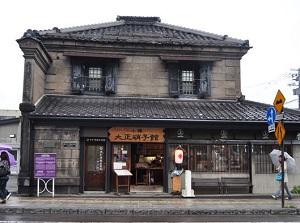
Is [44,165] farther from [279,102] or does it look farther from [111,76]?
[279,102]

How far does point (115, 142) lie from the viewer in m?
18.3

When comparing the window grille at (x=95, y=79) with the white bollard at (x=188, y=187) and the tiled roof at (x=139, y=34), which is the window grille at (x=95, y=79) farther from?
the white bollard at (x=188, y=187)

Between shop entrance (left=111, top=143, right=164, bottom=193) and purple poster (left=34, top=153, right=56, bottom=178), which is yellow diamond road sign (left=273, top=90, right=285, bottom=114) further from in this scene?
purple poster (left=34, top=153, right=56, bottom=178)

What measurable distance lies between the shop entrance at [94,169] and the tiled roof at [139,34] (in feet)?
19.7

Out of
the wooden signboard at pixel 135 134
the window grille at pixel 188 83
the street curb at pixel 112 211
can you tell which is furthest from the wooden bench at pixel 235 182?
the window grille at pixel 188 83

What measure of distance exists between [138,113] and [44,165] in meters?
4.88

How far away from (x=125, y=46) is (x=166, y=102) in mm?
3749

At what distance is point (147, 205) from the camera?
14.6 metres

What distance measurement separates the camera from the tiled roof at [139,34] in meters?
20.3

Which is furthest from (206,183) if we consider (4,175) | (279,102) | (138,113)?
(4,175)

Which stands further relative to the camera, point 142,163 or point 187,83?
point 187,83

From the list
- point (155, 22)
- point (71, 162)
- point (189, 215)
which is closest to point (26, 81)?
point (71, 162)

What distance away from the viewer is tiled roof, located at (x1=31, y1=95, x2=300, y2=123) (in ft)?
57.5

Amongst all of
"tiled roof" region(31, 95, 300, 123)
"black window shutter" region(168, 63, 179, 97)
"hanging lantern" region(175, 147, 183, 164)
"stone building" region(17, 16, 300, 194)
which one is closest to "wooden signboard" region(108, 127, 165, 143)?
"stone building" region(17, 16, 300, 194)
